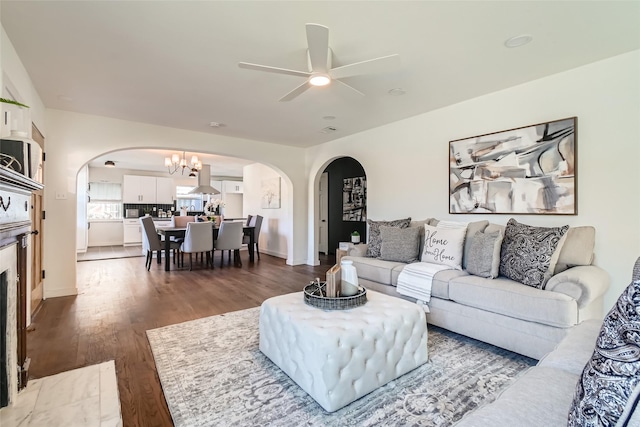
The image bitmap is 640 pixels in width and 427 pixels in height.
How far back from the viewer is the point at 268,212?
775 centimetres

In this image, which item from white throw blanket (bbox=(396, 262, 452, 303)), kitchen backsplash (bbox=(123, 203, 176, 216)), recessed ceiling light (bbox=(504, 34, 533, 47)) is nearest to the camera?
recessed ceiling light (bbox=(504, 34, 533, 47))

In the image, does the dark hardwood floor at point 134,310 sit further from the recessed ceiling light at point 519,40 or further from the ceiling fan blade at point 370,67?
the recessed ceiling light at point 519,40

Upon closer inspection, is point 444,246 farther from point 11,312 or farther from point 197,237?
point 197,237

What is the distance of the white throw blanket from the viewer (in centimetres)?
282

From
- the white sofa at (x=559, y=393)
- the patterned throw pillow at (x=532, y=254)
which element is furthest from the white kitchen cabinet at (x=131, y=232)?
the white sofa at (x=559, y=393)

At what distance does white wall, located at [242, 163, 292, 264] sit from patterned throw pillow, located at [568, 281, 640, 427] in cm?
563

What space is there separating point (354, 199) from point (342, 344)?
5.26 metres

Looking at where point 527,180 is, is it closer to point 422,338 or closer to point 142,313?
point 422,338

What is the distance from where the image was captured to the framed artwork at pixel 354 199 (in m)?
6.59

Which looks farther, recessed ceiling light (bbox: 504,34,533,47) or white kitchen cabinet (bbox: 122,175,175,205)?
white kitchen cabinet (bbox: 122,175,175,205)

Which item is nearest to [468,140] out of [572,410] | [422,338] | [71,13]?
[422,338]

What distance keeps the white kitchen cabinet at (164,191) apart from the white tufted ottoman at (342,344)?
887 cm

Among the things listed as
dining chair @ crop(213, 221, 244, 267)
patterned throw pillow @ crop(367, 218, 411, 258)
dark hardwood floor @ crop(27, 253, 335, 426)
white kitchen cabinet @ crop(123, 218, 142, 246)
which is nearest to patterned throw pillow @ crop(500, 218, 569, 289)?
patterned throw pillow @ crop(367, 218, 411, 258)

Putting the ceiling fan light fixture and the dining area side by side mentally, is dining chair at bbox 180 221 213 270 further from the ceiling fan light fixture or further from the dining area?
the ceiling fan light fixture
